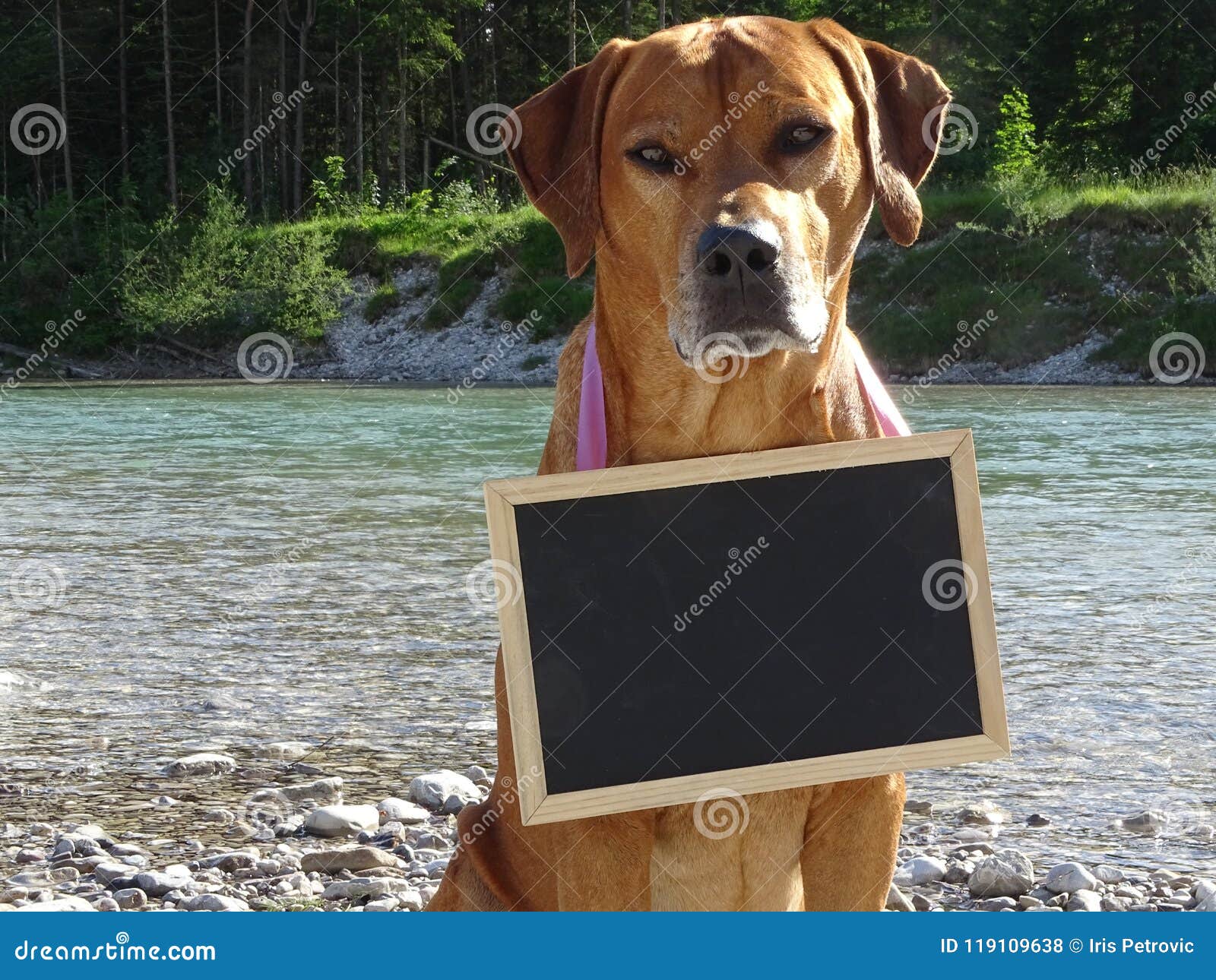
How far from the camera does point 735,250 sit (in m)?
2.76

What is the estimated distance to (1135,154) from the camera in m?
36.2

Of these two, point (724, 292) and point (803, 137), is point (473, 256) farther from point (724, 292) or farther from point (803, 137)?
point (724, 292)

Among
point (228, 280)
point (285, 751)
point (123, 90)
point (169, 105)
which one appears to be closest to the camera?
point (285, 751)

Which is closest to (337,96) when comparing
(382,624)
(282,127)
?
(282,127)

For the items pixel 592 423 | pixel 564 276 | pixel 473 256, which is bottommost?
pixel 592 423

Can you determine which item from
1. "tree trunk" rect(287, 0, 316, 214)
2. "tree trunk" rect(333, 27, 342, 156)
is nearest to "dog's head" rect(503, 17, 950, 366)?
"tree trunk" rect(287, 0, 316, 214)

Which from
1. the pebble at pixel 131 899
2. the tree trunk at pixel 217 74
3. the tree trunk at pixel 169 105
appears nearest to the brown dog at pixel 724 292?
the pebble at pixel 131 899

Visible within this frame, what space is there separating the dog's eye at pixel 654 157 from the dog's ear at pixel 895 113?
476 mm

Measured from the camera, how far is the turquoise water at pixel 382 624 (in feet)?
15.2

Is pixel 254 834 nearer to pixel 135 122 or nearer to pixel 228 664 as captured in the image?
pixel 228 664

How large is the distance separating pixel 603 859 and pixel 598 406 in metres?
0.98

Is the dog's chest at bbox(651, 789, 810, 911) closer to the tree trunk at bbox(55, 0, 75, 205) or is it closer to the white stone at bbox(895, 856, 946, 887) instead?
the white stone at bbox(895, 856, 946, 887)

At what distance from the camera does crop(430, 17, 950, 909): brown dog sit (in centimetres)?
288

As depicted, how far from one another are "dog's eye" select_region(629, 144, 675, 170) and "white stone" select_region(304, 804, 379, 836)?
7.30 feet
